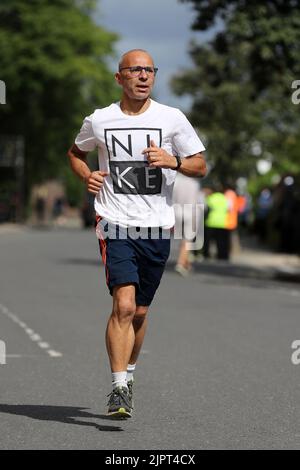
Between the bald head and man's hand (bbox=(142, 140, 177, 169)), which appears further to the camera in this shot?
the bald head

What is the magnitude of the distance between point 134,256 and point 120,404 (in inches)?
33.4

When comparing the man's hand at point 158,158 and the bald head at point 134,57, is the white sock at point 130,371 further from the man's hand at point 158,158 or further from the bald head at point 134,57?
the bald head at point 134,57

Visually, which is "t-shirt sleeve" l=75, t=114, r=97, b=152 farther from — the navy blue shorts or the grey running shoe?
the grey running shoe

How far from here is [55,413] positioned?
8414 millimetres

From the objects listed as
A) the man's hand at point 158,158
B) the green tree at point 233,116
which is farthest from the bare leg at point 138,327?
the green tree at point 233,116

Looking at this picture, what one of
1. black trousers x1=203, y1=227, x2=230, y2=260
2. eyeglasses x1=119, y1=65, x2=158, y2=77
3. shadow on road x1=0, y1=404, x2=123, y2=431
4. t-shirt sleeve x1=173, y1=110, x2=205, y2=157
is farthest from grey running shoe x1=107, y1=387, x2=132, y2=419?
black trousers x1=203, y1=227, x2=230, y2=260

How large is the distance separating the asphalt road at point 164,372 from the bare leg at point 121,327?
1.21 ft

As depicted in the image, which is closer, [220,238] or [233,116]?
[220,238]

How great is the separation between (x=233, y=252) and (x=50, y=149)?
3862 centimetres

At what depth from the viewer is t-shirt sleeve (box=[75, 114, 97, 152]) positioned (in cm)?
802

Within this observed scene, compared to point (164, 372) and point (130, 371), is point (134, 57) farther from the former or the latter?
point (164, 372)

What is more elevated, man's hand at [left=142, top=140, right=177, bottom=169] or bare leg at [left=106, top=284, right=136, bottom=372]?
man's hand at [left=142, top=140, right=177, bottom=169]

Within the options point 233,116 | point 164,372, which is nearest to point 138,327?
point 164,372

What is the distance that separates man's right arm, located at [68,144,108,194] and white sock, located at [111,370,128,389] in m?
1.00
